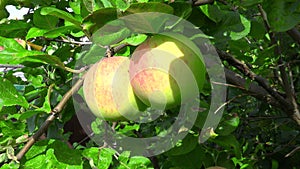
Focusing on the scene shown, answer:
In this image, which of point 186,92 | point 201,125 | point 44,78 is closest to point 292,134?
point 201,125

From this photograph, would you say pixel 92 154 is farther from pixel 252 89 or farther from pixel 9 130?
pixel 252 89

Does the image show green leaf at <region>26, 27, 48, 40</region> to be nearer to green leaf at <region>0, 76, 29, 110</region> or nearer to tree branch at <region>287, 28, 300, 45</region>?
green leaf at <region>0, 76, 29, 110</region>

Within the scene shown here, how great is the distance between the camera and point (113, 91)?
953 mm

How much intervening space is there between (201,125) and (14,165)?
49 centimetres

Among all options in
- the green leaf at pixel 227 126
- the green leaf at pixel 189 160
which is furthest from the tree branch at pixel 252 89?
the green leaf at pixel 189 160

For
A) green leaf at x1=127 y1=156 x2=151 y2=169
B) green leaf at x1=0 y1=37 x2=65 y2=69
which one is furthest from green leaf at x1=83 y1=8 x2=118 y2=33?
green leaf at x1=127 y1=156 x2=151 y2=169

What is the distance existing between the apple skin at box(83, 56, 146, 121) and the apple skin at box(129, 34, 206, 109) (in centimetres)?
4

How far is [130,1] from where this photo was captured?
85cm

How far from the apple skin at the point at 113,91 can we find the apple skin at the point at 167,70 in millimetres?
43

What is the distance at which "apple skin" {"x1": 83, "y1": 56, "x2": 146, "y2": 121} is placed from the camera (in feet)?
3.12

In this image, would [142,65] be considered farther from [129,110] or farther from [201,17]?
[201,17]

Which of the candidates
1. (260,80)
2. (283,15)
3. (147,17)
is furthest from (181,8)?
(260,80)

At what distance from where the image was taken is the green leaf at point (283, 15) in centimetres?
86

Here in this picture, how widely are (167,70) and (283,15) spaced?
0.25 meters
